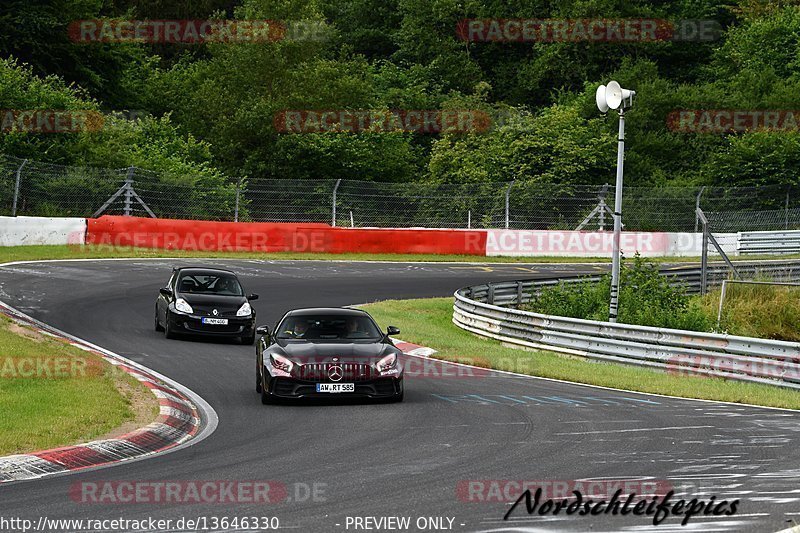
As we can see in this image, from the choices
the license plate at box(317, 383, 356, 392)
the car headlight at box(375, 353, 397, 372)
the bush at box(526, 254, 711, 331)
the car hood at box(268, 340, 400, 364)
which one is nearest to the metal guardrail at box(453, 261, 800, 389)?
the bush at box(526, 254, 711, 331)

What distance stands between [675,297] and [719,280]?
26.4 feet

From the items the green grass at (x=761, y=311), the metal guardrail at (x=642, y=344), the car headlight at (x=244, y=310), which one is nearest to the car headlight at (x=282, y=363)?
the car headlight at (x=244, y=310)

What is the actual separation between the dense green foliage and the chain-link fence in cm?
673

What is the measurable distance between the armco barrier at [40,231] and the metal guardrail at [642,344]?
14.2 meters

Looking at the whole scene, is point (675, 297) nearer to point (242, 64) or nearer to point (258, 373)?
point (258, 373)

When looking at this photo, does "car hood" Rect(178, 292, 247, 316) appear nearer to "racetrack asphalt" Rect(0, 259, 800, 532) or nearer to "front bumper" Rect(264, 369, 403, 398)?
"racetrack asphalt" Rect(0, 259, 800, 532)

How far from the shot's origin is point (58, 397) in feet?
44.6

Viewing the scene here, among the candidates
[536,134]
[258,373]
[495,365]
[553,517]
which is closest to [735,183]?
[536,134]

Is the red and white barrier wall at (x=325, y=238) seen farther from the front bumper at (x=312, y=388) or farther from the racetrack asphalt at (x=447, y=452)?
the front bumper at (x=312, y=388)

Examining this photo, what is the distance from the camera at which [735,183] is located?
52.8 m

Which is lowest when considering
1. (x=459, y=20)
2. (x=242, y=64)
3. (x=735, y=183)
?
(x=735, y=183)

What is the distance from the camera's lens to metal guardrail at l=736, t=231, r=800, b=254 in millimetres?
38125

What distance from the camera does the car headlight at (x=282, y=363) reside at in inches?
584

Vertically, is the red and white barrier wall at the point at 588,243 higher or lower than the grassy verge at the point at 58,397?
higher
